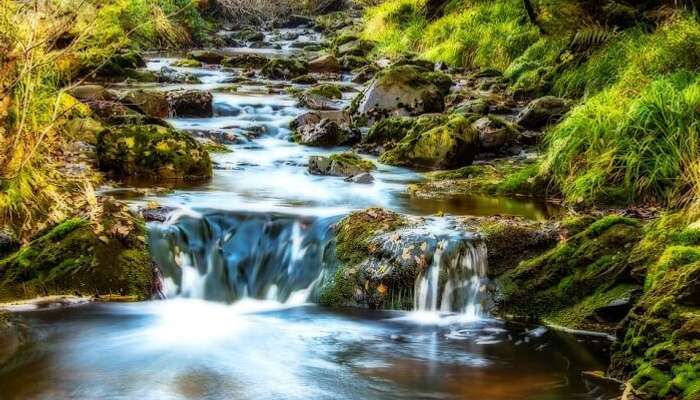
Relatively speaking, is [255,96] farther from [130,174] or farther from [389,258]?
[389,258]

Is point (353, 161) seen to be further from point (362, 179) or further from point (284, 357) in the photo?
point (284, 357)

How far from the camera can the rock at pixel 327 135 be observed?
11.0 meters

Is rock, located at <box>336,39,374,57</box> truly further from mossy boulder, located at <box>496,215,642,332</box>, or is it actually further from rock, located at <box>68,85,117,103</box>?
mossy boulder, located at <box>496,215,642,332</box>

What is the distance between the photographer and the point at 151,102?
12.1 metres

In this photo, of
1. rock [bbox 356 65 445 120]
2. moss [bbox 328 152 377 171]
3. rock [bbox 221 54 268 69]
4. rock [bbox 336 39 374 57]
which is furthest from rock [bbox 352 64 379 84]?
moss [bbox 328 152 377 171]

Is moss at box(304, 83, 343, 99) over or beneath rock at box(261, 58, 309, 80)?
beneath

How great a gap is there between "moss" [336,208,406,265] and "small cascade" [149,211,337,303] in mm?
117

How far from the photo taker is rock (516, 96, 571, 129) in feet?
35.3

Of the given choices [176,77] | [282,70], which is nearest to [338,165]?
[176,77]

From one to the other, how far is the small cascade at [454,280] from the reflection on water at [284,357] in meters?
0.18

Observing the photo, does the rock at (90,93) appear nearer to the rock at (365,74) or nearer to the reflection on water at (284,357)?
the reflection on water at (284,357)

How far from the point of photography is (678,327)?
3.80 meters

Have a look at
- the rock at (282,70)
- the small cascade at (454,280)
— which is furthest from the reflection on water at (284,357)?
the rock at (282,70)

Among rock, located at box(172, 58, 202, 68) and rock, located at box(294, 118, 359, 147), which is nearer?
rock, located at box(294, 118, 359, 147)
